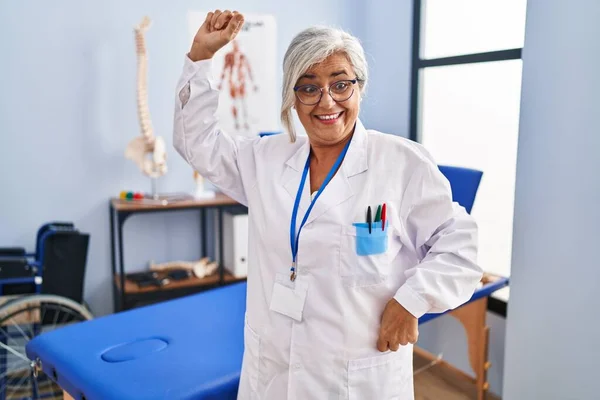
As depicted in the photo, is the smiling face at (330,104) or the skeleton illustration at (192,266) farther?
the skeleton illustration at (192,266)

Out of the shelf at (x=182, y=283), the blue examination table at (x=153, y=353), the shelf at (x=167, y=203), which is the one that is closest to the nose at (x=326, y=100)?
Result: the blue examination table at (x=153, y=353)

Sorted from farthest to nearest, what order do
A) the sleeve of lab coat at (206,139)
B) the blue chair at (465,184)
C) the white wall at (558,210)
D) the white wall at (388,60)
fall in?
the white wall at (388,60)
the blue chair at (465,184)
the white wall at (558,210)
the sleeve of lab coat at (206,139)

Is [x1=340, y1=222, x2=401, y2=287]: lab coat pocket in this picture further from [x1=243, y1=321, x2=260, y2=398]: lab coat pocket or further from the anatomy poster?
the anatomy poster

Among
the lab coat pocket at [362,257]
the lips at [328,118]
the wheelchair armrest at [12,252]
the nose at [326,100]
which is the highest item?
the nose at [326,100]

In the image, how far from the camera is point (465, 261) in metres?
1.08

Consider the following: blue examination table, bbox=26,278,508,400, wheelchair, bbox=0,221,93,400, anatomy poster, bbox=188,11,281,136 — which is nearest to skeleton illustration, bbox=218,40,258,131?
anatomy poster, bbox=188,11,281,136

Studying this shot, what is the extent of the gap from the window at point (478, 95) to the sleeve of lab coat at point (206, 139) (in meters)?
1.67

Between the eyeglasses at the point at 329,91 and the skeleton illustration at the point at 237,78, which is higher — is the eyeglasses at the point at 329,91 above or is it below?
below

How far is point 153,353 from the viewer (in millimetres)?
1587

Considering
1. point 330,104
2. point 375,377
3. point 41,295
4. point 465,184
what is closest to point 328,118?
point 330,104

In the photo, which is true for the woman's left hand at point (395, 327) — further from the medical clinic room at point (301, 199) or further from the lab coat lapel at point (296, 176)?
the lab coat lapel at point (296, 176)

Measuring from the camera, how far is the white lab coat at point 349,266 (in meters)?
1.09

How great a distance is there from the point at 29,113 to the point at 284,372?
2218 millimetres

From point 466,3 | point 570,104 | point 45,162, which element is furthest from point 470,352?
point 45,162
